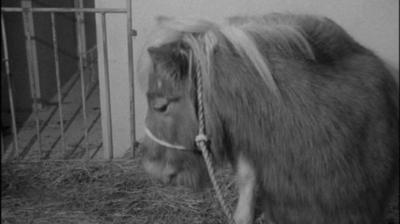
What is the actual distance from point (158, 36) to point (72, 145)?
103 inches

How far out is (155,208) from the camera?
10.0ft

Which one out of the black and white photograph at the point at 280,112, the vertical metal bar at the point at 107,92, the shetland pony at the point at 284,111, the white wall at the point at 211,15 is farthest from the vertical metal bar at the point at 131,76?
the shetland pony at the point at 284,111

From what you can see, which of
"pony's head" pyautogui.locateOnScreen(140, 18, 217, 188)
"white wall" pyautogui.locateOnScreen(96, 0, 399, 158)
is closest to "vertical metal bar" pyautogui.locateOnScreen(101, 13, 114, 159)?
"white wall" pyautogui.locateOnScreen(96, 0, 399, 158)

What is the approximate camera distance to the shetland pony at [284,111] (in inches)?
70.2

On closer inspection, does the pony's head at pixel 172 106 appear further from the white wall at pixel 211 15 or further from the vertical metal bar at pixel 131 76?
the vertical metal bar at pixel 131 76

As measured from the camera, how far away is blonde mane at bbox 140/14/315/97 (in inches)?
69.5

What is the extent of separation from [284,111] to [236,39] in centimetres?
33

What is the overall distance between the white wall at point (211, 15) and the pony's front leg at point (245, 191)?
2.89 ft

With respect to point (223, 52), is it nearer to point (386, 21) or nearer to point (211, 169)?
point (211, 169)

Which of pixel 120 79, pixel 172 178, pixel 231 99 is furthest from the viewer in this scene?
pixel 120 79

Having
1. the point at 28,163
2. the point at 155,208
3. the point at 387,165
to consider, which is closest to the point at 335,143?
the point at 387,165

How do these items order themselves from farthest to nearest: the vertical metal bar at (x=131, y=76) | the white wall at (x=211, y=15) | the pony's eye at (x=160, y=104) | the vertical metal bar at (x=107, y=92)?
the vertical metal bar at (x=107, y=92) → the vertical metal bar at (x=131, y=76) → the white wall at (x=211, y=15) → the pony's eye at (x=160, y=104)

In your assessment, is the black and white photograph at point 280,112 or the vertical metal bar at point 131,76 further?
the vertical metal bar at point 131,76

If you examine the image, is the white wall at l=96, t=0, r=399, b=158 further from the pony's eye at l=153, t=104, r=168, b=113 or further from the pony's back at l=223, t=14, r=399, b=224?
the pony's eye at l=153, t=104, r=168, b=113
